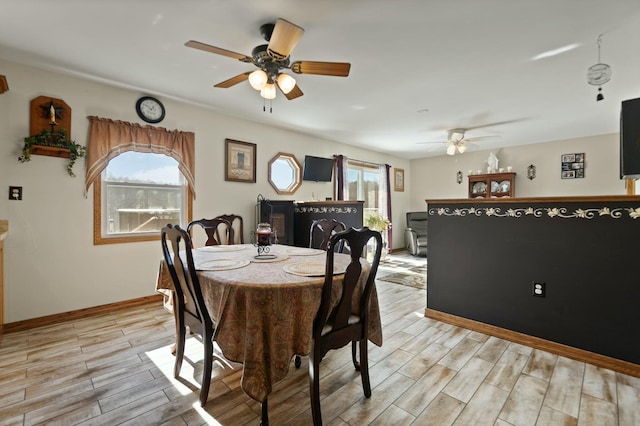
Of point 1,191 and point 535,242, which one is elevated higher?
point 1,191

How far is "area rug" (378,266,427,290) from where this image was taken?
431 centimetres

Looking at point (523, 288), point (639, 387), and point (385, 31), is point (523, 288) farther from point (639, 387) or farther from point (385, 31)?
point (385, 31)

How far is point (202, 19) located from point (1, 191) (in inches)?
95.1

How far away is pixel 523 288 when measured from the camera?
8.32 feet

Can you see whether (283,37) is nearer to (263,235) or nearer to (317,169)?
(263,235)

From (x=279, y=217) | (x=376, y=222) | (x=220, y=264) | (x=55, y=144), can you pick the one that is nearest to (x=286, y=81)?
(x=220, y=264)

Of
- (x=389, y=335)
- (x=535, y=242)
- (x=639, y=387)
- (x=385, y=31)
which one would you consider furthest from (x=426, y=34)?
(x=639, y=387)

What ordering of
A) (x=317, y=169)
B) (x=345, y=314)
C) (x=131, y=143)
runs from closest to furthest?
(x=345, y=314) < (x=131, y=143) < (x=317, y=169)

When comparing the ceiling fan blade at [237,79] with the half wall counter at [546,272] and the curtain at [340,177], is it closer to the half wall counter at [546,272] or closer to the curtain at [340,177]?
the half wall counter at [546,272]

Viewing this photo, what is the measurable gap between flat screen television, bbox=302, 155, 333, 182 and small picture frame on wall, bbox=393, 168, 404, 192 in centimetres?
257

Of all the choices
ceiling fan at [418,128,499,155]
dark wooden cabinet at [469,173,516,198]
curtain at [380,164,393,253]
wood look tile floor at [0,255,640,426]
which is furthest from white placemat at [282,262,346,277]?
dark wooden cabinet at [469,173,516,198]

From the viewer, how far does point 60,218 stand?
292 cm

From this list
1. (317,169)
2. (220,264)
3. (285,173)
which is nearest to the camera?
(220,264)

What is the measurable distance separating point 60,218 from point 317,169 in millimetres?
3647
